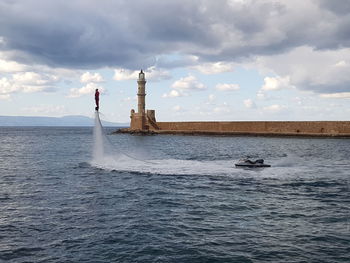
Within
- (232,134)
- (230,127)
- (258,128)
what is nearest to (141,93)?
(230,127)

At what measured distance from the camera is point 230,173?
95.5 feet

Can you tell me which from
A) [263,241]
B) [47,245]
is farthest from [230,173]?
[47,245]

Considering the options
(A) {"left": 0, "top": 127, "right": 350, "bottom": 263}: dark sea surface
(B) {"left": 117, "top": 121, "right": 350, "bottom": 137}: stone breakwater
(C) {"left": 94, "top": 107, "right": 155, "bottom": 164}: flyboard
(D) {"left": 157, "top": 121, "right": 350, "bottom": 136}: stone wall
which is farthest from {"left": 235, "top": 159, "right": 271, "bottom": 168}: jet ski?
(D) {"left": 157, "top": 121, "right": 350, "bottom": 136}: stone wall

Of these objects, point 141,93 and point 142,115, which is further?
point 142,115

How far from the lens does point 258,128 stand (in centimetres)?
10356

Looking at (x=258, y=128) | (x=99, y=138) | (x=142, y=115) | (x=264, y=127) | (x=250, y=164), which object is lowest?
(x=250, y=164)

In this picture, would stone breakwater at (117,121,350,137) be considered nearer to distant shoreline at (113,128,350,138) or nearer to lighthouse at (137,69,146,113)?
distant shoreline at (113,128,350,138)

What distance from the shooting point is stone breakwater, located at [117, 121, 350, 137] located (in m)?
90.8

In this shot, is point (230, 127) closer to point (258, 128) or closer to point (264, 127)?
point (258, 128)

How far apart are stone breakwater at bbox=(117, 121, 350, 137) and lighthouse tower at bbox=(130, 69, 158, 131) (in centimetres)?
109

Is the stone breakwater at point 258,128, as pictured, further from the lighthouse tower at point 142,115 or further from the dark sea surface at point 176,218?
the dark sea surface at point 176,218

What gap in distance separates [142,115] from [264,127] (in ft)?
128

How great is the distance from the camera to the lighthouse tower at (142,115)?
4473 inches

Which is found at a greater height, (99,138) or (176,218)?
(99,138)
